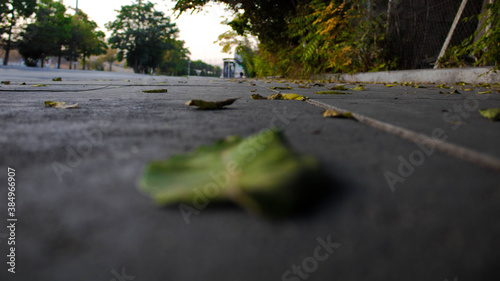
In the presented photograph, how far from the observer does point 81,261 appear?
1.02ft

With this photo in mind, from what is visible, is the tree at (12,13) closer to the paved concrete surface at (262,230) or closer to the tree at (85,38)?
the tree at (85,38)

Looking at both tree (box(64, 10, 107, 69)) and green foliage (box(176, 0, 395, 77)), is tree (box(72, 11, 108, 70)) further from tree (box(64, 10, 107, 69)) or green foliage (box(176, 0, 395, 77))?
green foliage (box(176, 0, 395, 77))

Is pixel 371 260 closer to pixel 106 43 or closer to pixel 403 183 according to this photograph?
pixel 403 183

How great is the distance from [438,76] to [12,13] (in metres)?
40.4

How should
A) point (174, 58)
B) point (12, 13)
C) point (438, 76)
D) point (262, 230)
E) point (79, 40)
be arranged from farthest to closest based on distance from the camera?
point (174, 58), point (79, 40), point (12, 13), point (438, 76), point (262, 230)

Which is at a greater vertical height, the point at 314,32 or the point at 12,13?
the point at 12,13

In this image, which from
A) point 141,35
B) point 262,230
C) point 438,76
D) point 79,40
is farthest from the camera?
point 141,35

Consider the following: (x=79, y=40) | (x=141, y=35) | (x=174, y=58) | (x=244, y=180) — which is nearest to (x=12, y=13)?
(x=79, y=40)

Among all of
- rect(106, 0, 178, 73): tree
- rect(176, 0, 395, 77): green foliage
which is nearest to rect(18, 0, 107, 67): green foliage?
rect(106, 0, 178, 73): tree

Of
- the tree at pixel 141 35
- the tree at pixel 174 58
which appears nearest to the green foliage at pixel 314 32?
the tree at pixel 141 35

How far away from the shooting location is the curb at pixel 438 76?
3.97 meters

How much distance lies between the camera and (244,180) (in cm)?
38

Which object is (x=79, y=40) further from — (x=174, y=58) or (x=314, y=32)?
(x=314, y=32)

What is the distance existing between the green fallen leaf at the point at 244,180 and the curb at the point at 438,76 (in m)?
3.46
